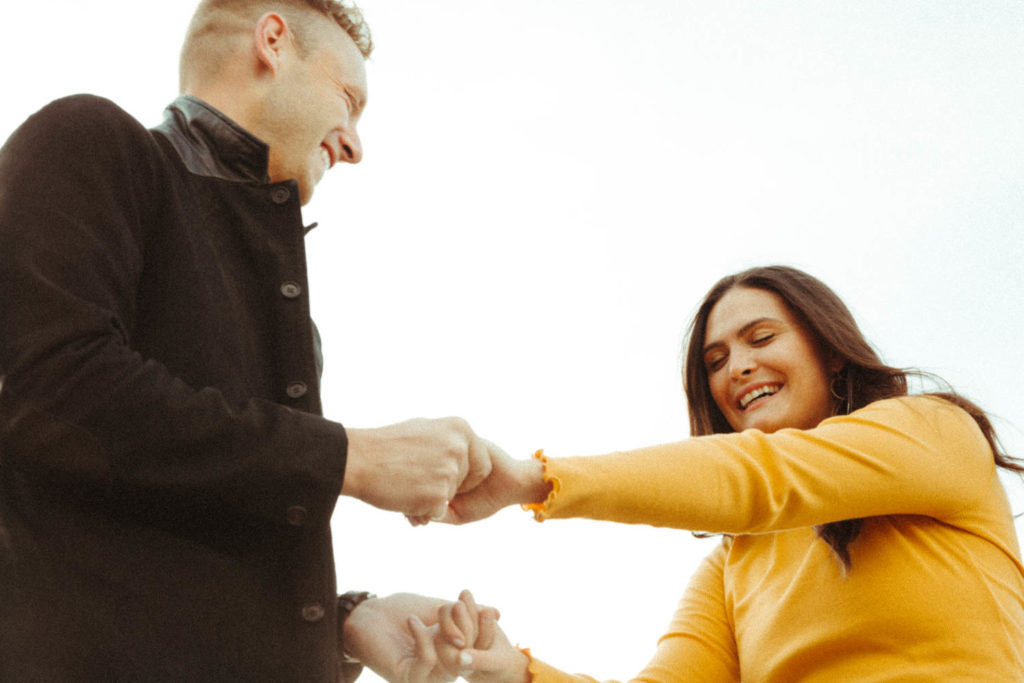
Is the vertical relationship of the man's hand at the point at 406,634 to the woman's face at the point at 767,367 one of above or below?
below

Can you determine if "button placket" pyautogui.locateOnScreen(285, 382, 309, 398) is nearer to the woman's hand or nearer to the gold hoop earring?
the woman's hand

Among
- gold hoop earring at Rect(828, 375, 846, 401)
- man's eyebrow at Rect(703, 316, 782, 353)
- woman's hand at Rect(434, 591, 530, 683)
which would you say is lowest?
woman's hand at Rect(434, 591, 530, 683)

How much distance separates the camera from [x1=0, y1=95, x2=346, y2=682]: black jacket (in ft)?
4.23

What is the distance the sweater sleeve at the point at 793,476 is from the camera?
197cm

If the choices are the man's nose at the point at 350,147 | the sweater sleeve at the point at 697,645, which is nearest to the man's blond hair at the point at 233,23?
the man's nose at the point at 350,147

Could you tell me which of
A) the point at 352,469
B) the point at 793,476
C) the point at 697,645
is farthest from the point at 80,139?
the point at 697,645

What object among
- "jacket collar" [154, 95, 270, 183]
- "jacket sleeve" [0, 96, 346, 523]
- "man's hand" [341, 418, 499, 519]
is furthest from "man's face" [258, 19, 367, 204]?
"man's hand" [341, 418, 499, 519]

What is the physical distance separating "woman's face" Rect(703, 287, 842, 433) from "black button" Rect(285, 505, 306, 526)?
6.02ft

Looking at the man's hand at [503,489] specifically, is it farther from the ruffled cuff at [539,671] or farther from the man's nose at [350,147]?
the man's nose at [350,147]

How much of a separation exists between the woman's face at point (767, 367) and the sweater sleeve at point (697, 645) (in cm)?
56

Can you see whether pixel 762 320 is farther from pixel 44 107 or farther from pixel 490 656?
pixel 44 107

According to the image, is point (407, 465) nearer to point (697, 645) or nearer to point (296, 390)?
point (296, 390)

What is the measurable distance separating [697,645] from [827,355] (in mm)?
991

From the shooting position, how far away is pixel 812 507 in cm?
212
